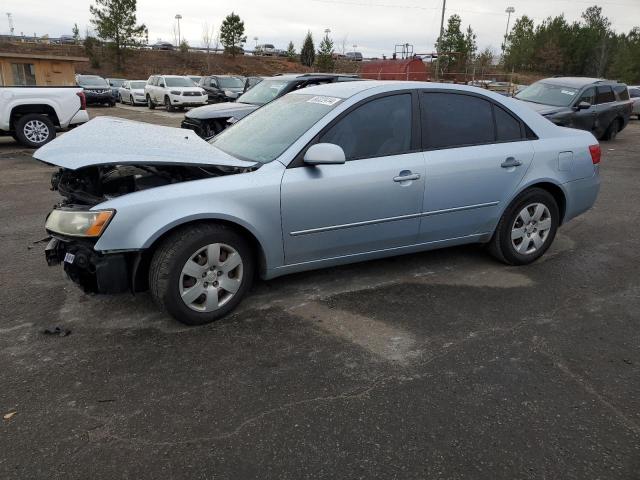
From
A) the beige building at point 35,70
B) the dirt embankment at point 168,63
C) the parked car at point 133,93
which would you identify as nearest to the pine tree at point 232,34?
the dirt embankment at point 168,63

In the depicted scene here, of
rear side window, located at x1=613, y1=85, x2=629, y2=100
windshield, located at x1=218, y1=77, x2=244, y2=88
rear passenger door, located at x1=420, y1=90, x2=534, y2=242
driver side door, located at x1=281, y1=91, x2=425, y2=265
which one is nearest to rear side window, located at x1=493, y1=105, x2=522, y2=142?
rear passenger door, located at x1=420, y1=90, x2=534, y2=242

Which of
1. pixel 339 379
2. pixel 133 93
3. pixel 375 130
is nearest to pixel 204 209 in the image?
pixel 339 379

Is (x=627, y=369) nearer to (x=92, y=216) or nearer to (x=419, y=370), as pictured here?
(x=419, y=370)

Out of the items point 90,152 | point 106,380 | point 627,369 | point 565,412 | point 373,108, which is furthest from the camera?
point 373,108

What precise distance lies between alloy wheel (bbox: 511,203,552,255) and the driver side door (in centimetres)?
112

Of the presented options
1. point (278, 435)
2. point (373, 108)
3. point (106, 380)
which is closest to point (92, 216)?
point (106, 380)

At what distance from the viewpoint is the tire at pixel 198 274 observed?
3.32 meters

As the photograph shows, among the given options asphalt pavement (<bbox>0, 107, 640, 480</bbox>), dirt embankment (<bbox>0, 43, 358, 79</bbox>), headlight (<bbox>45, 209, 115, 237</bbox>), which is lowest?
asphalt pavement (<bbox>0, 107, 640, 480</bbox>)

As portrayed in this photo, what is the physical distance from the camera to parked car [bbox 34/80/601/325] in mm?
3301

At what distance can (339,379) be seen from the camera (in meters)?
2.95

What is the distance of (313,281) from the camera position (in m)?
4.33

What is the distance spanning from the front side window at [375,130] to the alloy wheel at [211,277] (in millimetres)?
1107

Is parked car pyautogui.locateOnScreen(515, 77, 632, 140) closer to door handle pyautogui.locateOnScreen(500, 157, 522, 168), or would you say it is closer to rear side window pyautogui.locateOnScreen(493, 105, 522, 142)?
rear side window pyautogui.locateOnScreen(493, 105, 522, 142)

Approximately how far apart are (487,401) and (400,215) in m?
1.67
